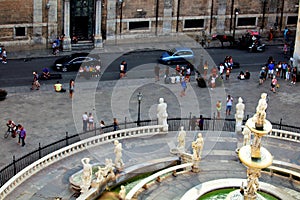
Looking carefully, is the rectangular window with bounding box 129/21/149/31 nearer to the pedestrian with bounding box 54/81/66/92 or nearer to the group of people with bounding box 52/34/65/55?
the group of people with bounding box 52/34/65/55

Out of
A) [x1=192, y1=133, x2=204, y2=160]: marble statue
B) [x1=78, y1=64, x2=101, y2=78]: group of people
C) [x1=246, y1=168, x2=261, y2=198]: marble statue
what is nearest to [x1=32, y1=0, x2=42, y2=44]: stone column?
[x1=78, y1=64, x2=101, y2=78]: group of people

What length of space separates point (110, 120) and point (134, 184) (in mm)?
10339

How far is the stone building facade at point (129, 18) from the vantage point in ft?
192

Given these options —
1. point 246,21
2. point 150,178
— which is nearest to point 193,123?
point 150,178

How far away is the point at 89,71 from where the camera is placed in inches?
2116

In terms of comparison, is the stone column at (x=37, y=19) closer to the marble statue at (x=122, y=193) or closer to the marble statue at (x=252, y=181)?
the marble statue at (x=122, y=193)

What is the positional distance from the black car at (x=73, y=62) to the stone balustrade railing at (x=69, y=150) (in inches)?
600

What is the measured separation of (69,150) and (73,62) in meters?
18.0

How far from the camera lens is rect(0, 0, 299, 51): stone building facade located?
58.5 m

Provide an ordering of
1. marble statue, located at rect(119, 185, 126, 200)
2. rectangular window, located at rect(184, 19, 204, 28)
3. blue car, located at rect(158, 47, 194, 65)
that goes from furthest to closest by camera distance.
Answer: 1. rectangular window, located at rect(184, 19, 204, 28)
2. blue car, located at rect(158, 47, 194, 65)
3. marble statue, located at rect(119, 185, 126, 200)

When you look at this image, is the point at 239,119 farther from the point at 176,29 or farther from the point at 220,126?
the point at 176,29

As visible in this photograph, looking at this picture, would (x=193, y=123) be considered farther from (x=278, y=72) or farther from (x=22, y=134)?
(x=278, y=72)

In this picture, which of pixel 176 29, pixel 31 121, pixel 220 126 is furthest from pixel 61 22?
pixel 220 126

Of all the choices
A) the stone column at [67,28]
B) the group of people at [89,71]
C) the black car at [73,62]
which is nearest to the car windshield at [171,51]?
the black car at [73,62]
